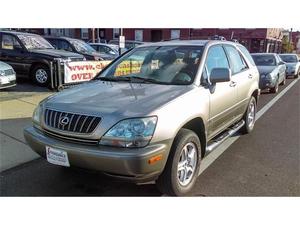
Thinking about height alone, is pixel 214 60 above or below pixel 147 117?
above

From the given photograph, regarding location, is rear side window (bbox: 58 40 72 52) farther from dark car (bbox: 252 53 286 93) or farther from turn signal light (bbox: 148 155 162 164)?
turn signal light (bbox: 148 155 162 164)

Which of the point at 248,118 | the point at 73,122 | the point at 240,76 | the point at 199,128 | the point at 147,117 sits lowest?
the point at 248,118

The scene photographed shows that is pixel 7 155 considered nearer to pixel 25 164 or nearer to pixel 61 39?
pixel 25 164

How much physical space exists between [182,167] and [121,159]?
93 centimetres

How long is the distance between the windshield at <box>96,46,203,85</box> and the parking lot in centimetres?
130

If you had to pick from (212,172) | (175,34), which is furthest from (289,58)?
(175,34)

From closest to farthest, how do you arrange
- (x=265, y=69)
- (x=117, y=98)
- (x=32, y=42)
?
(x=117, y=98) < (x=32, y=42) < (x=265, y=69)

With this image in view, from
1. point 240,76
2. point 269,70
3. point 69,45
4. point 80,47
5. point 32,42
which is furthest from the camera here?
point 80,47

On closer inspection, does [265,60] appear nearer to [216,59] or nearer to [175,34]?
[216,59]

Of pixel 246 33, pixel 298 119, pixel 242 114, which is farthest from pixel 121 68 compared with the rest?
pixel 246 33

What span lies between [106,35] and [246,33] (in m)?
15.4

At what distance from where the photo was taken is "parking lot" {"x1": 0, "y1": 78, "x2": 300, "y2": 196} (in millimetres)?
3734

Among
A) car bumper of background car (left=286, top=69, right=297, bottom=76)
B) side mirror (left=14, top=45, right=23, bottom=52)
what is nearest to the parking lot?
side mirror (left=14, top=45, right=23, bottom=52)

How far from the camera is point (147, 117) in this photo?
305cm
